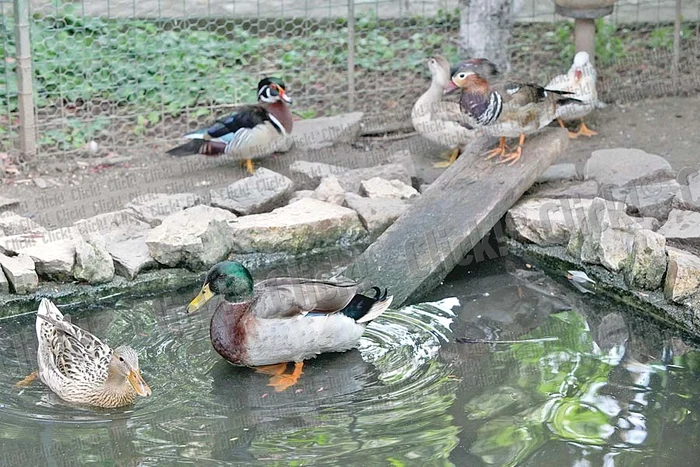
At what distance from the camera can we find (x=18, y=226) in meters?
6.71

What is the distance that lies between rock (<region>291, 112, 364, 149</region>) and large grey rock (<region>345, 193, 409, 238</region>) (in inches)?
51.5

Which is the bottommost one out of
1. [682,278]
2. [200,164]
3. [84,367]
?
[84,367]

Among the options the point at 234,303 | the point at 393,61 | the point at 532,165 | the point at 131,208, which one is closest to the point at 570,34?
the point at 393,61

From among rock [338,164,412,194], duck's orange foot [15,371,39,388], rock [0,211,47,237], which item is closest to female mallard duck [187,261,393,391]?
duck's orange foot [15,371,39,388]

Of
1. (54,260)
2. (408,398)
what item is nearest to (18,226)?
(54,260)

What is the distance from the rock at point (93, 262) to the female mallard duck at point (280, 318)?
938 mm

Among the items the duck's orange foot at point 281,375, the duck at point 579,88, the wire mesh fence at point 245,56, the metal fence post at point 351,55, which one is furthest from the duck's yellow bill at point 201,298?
the metal fence post at point 351,55

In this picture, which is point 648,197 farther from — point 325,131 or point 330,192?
point 325,131

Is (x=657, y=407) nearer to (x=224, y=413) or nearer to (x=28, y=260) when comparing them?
(x=224, y=413)

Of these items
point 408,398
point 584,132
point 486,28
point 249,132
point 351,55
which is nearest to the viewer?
point 408,398

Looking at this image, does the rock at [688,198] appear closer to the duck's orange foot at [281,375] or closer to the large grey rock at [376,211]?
the large grey rock at [376,211]

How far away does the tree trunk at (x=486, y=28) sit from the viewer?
8.95 m

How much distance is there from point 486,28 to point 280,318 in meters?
4.35

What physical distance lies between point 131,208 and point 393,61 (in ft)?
10.8
